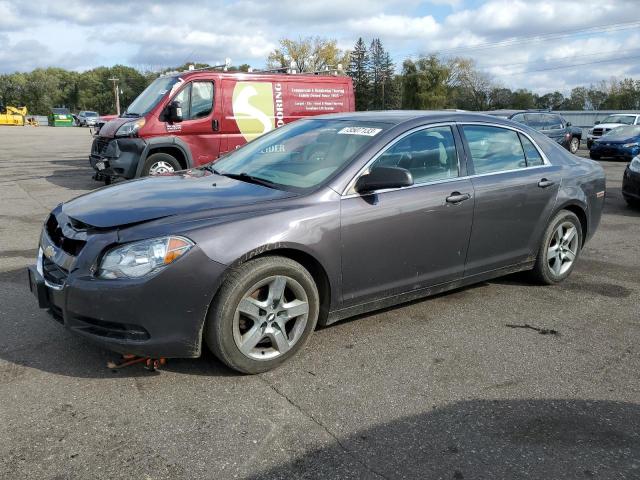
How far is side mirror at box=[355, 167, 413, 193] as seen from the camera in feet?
11.8

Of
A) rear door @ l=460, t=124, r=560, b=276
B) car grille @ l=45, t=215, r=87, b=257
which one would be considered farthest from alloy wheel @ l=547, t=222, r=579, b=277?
car grille @ l=45, t=215, r=87, b=257

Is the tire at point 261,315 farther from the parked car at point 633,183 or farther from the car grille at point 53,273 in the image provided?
the parked car at point 633,183

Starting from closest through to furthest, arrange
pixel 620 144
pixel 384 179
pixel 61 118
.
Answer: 1. pixel 384 179
2. pixel 620 144
3. pixel 61 118

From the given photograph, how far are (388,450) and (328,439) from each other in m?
0.30

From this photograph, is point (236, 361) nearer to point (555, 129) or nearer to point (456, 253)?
point (456, 253)

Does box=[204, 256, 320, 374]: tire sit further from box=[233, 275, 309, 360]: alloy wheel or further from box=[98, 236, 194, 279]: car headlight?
box=[98, 236, 194, 279]: car headlight

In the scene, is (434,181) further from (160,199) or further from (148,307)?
(148,307)

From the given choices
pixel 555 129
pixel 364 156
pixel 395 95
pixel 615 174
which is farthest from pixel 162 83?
pixel 395 95

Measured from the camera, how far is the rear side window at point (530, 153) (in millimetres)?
4882

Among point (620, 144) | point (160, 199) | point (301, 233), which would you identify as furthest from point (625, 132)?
point (160, 199)

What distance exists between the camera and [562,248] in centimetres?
519

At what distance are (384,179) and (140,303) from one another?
5.53 ft

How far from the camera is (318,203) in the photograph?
11.6ft

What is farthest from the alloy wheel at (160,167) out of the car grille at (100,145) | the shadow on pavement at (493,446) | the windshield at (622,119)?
the windshield at (622,119)
